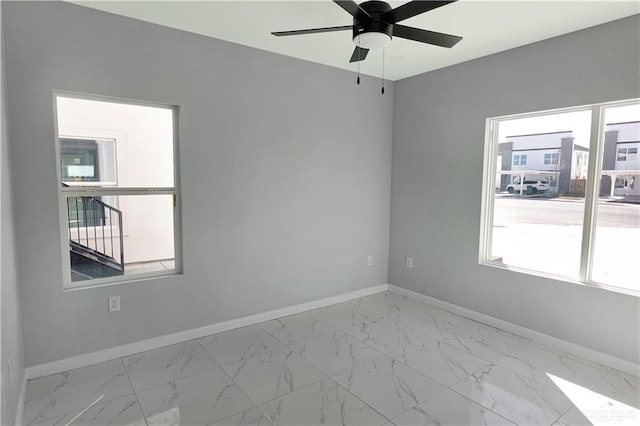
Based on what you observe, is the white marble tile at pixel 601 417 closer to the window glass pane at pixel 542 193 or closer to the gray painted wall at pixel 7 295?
the window glass pane at pixel 542 193

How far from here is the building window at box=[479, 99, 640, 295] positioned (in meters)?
2.91

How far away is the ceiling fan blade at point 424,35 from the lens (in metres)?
2.25

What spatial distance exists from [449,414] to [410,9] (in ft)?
8.13

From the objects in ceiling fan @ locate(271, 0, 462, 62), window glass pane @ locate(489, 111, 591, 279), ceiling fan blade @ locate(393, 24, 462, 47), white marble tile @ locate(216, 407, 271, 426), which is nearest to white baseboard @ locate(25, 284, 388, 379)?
white marble tile @ locate(216, 407, 271, 426)

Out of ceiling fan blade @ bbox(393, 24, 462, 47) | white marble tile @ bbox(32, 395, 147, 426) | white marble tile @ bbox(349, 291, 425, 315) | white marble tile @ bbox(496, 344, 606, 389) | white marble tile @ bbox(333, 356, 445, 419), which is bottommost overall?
white marble tile @ bbox(32, 395, 147, 426)

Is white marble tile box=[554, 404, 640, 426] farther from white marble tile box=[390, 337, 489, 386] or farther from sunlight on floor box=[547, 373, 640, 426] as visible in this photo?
white marble tile box=[390, 337, 489, 386]

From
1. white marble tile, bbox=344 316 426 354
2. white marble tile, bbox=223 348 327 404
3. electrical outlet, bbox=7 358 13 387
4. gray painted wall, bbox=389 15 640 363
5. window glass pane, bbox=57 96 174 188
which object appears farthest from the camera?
white marble tile, bbox=344 316 426 354

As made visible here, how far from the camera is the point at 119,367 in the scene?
282 cm

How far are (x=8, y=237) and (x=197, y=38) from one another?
2113mm

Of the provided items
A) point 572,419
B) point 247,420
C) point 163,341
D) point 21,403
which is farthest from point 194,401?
point 572,419

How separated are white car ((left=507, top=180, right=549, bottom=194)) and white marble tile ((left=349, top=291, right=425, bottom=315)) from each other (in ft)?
5.55

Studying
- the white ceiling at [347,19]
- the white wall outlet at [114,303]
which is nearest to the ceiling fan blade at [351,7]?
the white ceiling at [347,19]

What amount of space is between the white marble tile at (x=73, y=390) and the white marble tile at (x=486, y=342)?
2.73 metres

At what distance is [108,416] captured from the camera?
2.24 m
